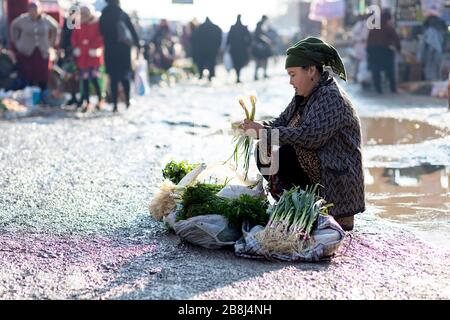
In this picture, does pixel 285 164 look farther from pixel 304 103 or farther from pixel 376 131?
pixel 376 131

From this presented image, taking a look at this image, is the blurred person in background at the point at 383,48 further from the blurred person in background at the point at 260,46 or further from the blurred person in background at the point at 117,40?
the blurred person in background at the point at 260,46

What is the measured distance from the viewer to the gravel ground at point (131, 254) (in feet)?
13.3

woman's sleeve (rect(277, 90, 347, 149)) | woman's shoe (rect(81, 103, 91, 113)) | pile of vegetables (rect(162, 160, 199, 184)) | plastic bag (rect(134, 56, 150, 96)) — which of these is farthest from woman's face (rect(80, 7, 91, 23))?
woman's sleeve (rect(277, 90, 347, 149))

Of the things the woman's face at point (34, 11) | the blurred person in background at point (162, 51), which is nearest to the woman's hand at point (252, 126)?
the woman's face at point (34, 11)

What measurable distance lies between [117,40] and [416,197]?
730cm

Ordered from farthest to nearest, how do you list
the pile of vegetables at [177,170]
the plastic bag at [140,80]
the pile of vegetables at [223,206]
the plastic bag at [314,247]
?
the plastic bag at [140,80], the pile of vegetables at [177,170], the pile of vegetables at [223,206], the plastic bag at [314,247]

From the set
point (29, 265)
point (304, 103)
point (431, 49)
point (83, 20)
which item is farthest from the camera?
point (431, 49)

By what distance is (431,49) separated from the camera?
54.0 ft

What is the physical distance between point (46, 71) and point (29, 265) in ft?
31.2

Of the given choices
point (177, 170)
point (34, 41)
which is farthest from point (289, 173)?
point (34, 41)

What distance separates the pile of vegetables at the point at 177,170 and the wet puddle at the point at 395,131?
14.0 feet

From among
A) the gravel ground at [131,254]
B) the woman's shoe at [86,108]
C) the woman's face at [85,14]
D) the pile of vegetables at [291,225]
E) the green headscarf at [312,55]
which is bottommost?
the woman's shoe at [86,108]

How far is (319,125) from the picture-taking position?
16.0 feet
